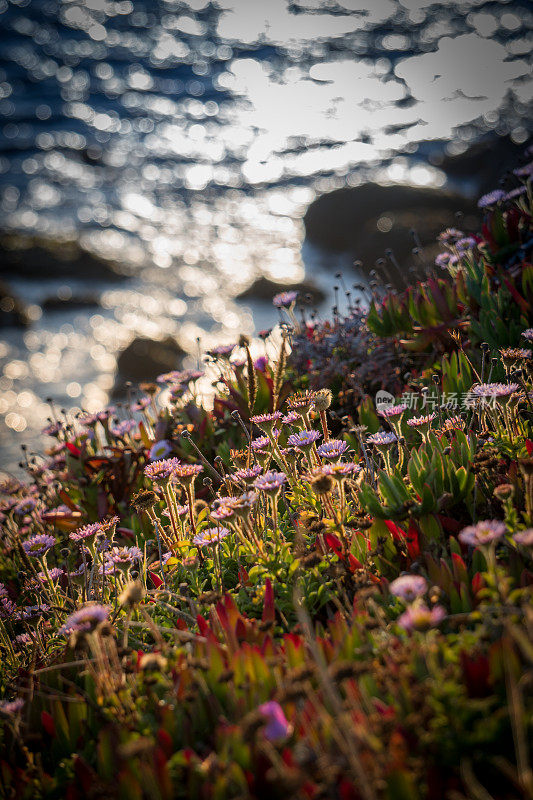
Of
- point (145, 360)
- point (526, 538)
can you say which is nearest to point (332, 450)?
point (526, 538)

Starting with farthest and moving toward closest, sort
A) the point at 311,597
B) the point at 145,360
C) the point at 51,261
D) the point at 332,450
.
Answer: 1. the point at 51,261
2. the point at 145,360
3. the point at 332,450
4. the point at 311,597

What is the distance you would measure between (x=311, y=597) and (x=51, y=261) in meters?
12.7

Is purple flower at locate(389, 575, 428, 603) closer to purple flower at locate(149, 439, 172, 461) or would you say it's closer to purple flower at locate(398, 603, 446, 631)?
purple flower at locate(398, 603, 446, 631)

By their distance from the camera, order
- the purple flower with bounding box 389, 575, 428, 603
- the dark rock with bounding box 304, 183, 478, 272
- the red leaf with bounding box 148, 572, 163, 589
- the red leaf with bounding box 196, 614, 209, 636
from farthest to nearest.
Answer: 1. the dark rock with bounding box 304, 183, 478, 272
2. the red leaf with bounding box 148, 572, 163, 589
3. the red leaf with bounding box 196, 614, 209, 636
4. the purple flower with bounding box 389, 575, 428, 603

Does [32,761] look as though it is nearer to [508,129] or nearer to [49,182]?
[508,129]

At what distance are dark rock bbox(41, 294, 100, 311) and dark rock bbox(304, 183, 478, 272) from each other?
495cm

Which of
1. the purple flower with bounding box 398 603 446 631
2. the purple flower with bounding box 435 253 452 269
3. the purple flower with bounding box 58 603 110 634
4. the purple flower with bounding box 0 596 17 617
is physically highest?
the purple flower with bounding box 435 253 452 269

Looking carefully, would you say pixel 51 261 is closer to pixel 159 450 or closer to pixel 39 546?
pixel 159 450

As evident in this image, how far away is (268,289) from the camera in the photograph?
11.3m

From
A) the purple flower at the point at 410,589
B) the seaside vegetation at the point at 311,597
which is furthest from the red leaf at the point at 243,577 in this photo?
the purple flower at the point at 410,589

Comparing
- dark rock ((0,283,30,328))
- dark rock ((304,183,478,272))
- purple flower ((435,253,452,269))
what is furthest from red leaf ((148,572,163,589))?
dark rock ((0,283,30,328))

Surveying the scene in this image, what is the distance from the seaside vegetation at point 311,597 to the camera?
1.25 metres

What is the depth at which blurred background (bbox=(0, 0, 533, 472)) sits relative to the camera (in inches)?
409

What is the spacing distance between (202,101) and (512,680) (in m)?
21.7
